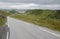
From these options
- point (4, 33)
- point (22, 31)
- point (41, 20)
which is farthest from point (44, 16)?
point (4, 33)

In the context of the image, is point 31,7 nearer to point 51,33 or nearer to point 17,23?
point 17,23

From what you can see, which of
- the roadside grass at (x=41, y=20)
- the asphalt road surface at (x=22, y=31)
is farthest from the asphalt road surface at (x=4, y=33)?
the roadside grass at (x=41, y=20)

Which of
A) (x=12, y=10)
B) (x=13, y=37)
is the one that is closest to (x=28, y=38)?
(x=13, y=37)

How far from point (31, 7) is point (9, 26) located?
0.43 m

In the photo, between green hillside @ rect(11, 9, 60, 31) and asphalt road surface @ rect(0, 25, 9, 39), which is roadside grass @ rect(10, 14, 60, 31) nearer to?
green hillside @ rect(11, 9, 60, 31)

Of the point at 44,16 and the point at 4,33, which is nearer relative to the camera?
the point at 4,33

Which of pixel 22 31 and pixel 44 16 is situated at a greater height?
pixel 44 16

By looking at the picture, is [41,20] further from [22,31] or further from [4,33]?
[4,33]

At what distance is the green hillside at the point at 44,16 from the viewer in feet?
12.2

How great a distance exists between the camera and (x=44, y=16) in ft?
12.4

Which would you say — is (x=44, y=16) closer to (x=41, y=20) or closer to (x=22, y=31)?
(x=41, y=20)

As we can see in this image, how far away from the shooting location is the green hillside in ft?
12.2

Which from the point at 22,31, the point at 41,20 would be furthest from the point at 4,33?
the point at 41,20

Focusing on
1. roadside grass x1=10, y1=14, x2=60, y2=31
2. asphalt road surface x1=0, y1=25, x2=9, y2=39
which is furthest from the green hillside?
asphalt road surface x1=0, y1=25, x2=9, y2=39
